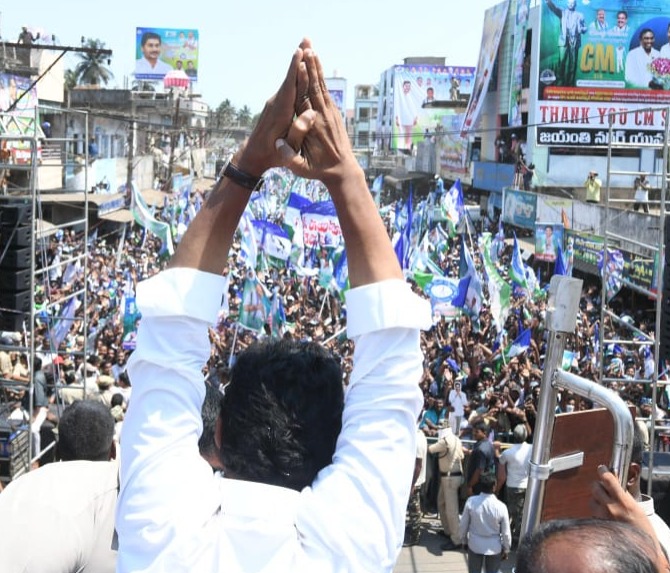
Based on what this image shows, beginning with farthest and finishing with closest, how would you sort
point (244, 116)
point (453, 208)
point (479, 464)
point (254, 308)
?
point (244, 116) < point (453, 208) < point (254, 308) < point (479, 464)

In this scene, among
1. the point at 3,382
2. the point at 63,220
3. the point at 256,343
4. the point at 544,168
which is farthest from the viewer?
the point at 544,168

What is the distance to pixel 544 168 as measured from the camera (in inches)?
1346

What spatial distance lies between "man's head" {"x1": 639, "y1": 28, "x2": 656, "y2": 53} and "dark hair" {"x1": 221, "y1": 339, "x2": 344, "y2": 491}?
120ft

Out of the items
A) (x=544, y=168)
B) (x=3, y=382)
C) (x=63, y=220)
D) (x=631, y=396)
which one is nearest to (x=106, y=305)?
(x=3, y=382)

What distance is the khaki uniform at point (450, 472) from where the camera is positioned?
7902mm

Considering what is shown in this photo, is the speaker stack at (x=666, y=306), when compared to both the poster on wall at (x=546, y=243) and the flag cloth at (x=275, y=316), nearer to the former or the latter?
the flag cloth at (x=275, y=316)

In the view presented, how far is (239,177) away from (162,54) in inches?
2622

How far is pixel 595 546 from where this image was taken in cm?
143

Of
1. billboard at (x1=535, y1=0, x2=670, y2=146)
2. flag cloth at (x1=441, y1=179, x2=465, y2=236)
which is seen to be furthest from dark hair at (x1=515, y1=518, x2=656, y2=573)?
billboard at (x1=535, y1=0, x2=670, y2=146)

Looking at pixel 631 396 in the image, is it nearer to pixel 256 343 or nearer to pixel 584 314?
pixel 584 314

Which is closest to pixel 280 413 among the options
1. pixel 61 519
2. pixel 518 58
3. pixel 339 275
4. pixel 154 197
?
pixel 61 519

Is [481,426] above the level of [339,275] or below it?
below

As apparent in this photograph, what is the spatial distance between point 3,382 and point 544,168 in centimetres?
2894

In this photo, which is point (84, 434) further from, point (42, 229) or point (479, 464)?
point (42, 229)
